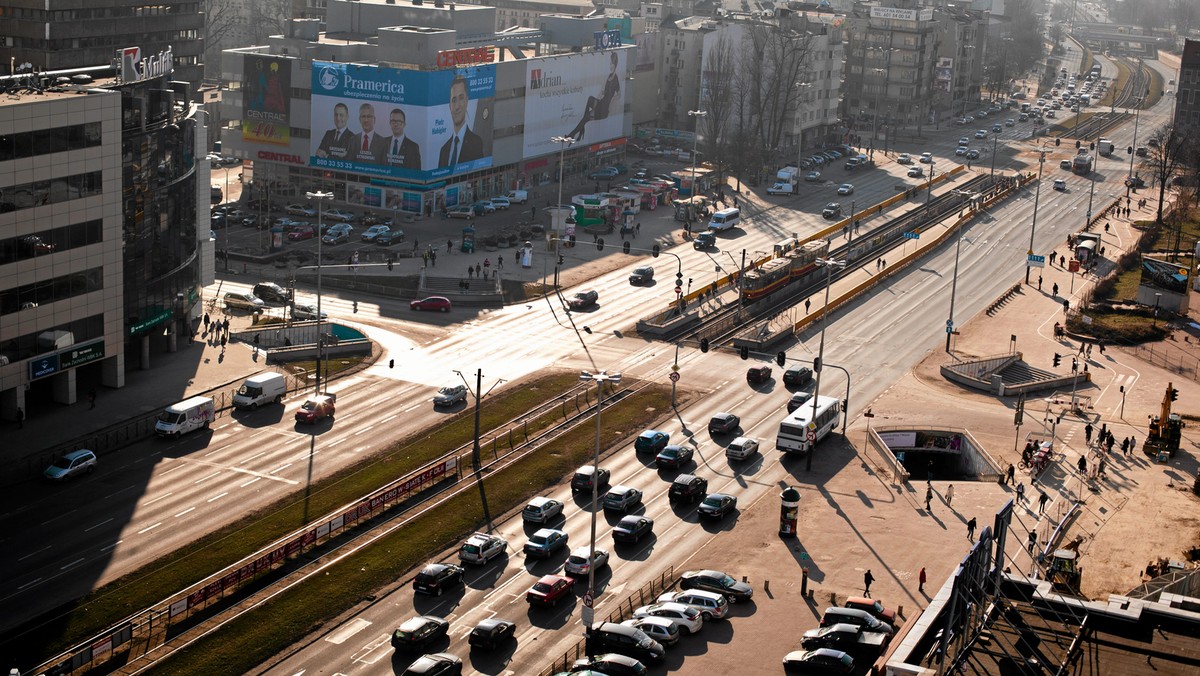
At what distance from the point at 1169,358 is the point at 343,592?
74261mm

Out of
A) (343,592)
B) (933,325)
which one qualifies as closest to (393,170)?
(933,325)

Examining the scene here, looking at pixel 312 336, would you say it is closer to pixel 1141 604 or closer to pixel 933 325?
pixel 933 325

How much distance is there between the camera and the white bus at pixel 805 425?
86.2 meters

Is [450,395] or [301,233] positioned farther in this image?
[301,233]

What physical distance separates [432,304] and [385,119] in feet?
121

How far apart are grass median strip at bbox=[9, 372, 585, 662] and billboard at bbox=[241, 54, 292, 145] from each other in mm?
64376

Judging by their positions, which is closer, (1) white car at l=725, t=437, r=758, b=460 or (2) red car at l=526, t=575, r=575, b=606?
(2) red car at l=526, t=575, r=575, b=606

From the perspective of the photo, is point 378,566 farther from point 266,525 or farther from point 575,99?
point 575,99

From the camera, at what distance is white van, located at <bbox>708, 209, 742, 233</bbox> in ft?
498

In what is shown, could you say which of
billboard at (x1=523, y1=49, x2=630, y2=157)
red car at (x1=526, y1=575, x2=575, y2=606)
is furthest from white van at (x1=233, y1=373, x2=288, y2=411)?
billboard at (x1=523, y1=49, x2=630, y2=157)

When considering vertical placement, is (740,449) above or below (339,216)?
below

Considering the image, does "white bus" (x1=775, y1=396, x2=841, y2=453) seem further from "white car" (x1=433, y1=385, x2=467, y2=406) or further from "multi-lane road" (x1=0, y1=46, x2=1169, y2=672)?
"white car" (x1=433, y1=385, x2=467, y2=406)

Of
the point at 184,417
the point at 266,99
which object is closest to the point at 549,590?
the point at 184,417

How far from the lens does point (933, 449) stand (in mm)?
93312
